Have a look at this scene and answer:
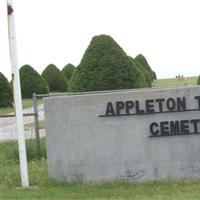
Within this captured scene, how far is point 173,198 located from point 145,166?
1.74 metres

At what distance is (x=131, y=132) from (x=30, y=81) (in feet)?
99.0

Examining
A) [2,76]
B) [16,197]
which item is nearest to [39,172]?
[16,197]

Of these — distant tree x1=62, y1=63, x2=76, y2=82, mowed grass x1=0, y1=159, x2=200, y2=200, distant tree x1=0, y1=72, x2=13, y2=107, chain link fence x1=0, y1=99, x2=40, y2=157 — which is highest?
distant tree x1=62, y1=63, x2=76, y2=82

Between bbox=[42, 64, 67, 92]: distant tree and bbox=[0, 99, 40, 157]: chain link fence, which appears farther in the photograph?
bbox=[42, 64, 67, 92]: distant tree

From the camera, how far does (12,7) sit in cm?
1056

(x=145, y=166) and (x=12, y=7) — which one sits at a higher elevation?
(x=12, y=7)

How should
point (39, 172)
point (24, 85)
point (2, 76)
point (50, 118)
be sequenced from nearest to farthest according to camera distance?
point (50, 118) < point (39, 172) < point (2, 76) < point (24, 85)

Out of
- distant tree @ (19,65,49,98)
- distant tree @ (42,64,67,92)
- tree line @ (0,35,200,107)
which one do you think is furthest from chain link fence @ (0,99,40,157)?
distant tree @ (42,64,67,92)

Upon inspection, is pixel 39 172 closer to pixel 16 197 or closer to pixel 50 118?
pixel 50 118

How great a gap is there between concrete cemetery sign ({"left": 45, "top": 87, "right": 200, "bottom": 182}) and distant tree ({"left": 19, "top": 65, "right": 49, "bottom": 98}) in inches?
1149

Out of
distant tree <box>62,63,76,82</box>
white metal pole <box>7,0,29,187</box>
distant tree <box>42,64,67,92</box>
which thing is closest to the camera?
white metal pole <box>7,0,29,187</box>

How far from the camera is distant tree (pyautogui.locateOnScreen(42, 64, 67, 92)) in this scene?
48.2 m

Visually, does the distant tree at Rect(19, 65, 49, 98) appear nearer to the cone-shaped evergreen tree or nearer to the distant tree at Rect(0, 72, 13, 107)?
the distant tree at Rect(0, 72, 13, 107)

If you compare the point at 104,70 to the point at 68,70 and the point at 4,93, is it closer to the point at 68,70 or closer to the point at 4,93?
the point at 4,93
